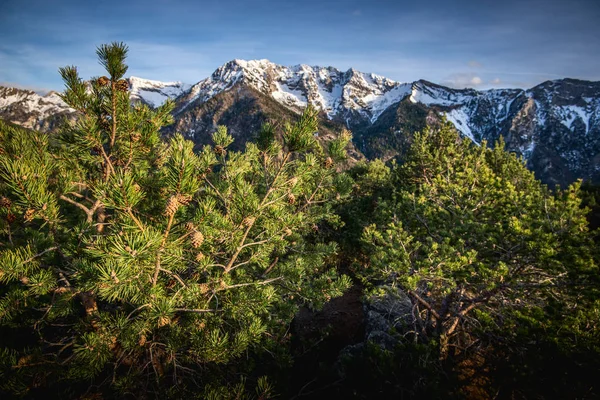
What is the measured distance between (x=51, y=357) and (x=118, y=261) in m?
2.49

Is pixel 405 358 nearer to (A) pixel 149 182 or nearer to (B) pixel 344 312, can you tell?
(A) pixel 149 182

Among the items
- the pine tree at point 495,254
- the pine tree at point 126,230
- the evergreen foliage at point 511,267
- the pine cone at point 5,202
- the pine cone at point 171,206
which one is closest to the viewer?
the pine cone at point 171,206

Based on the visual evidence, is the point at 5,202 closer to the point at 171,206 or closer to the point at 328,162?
the point at 171,206

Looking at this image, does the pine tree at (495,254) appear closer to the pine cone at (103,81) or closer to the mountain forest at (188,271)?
the mountain forest at (188,271)

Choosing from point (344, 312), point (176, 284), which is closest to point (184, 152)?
point (176, 284)

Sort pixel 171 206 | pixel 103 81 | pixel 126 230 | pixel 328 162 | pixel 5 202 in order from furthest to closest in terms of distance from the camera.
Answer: pixel 328 162, pixel 103 81, pixel 5 202, pixel 126 230, pixel 171 206

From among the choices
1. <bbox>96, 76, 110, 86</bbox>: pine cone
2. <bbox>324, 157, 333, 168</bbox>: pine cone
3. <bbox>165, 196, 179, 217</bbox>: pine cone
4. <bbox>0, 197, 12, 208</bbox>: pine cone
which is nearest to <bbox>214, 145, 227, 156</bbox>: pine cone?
<bbox>96, 76, 110, 86</bbox>: pine cone

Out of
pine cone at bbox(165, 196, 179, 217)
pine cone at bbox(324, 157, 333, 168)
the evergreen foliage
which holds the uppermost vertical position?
pine cone at bbox(324, 157, 333, 168)

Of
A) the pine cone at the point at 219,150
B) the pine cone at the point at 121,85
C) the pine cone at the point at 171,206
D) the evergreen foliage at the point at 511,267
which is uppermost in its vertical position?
the pine cone at the point at 121,85

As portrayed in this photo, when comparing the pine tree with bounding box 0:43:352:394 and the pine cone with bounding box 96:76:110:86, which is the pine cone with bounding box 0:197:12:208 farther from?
the pine cone with bounding box 96:76:110:86

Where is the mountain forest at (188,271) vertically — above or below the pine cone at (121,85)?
below

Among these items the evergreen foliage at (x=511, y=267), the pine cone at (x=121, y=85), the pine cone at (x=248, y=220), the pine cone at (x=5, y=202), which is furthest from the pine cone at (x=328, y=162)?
the pine cone at (x=5, y=202)

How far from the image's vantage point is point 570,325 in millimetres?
4516

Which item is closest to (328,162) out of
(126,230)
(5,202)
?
(126,230)
